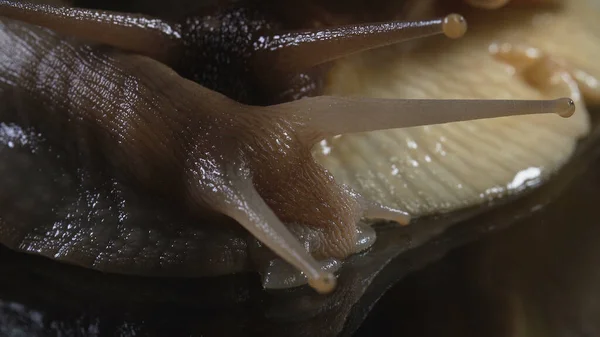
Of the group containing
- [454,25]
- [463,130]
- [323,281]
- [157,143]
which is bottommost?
[463,130]

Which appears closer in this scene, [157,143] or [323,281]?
[323,281]

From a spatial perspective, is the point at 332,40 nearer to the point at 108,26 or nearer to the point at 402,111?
the point at 402,111

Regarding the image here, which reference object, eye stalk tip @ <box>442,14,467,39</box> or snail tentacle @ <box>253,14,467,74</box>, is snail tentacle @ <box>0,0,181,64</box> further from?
eye stalk tip @ <box>442,14,467,39</box>

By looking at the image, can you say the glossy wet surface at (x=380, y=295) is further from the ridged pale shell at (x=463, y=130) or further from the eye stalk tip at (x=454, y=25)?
the eye stalk tip at (x=454, y=25)

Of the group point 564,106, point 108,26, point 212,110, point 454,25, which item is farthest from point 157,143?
point 564,106

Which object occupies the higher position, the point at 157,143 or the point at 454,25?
the point at 454,25

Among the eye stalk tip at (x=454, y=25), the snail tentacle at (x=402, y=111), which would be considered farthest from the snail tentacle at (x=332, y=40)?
the snail tentacle at (x=402, y=111)

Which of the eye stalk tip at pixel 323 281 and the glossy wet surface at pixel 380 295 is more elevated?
the eye stalk tip at pixel 323 281
